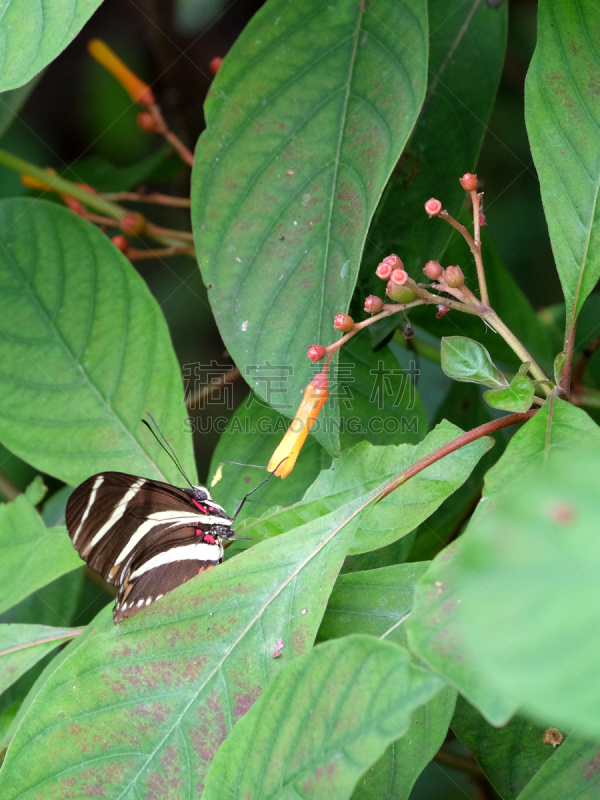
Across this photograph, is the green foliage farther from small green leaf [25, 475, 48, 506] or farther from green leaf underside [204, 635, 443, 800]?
small green leaf [25, 475, 48, 506]

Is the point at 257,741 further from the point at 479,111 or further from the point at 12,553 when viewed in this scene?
the point at 479,111

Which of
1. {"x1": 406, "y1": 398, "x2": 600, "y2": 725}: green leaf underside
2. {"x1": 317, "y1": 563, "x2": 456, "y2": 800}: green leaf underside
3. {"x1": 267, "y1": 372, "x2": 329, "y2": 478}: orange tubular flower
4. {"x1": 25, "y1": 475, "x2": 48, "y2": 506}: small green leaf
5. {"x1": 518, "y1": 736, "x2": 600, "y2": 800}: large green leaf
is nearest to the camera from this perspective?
{"x1": 406, "y1": 398, "x2": 600, "y2": 725}: green leaf underside

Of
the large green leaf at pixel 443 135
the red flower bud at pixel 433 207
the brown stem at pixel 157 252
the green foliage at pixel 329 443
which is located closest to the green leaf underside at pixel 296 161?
the green foliage at pixel 329 443

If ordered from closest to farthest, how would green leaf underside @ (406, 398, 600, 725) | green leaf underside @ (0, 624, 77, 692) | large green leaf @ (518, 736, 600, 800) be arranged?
green leaf underside @ (406, 398, 600, 725)
large green leaf @ (518, 736, 600, 800)
green leaf underside @ (0, 624, 77, 692)

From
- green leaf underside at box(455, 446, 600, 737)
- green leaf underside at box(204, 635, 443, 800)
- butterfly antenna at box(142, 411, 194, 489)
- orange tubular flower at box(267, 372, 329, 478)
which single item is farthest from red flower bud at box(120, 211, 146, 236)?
green leaf underside at box(455, 446, 600, 737)

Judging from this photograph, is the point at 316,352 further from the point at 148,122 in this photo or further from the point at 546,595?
the point at 148,122

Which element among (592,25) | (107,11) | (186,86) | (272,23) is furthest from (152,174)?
(592,25)

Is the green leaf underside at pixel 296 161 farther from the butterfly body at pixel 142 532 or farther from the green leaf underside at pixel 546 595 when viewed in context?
the green leaf underside at pixel 546 595
